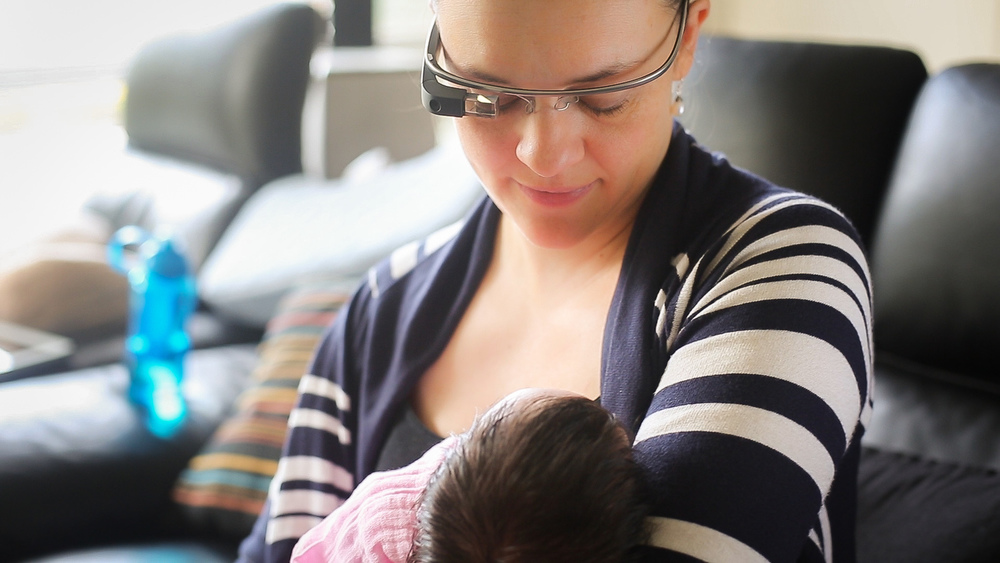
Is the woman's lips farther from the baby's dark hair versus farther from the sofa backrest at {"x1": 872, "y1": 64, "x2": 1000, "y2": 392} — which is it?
the sofa backrest at {"x1": 872, "y1": 64, "x2": 1000, "y2": 392}

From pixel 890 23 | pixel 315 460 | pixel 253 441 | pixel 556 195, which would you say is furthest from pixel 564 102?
pixel 890 23

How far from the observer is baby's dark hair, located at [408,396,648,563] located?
71 cm

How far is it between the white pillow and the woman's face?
113cm

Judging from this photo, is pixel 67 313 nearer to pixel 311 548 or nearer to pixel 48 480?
pixel 48 480

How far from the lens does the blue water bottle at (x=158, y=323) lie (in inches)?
86.4

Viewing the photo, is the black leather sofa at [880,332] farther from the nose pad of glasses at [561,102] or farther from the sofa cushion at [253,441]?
the nose pad of glasses at [561,102]

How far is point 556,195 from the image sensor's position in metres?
0.97

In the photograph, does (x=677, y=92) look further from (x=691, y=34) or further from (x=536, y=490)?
(x=536, y=490)

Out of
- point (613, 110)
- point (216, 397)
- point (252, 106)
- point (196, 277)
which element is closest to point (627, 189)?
point (613, 110)

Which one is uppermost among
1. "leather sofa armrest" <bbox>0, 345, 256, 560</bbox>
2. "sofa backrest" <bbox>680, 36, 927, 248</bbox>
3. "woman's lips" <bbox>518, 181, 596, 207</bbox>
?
"woman's lips" <bbox>518, 181, 596, 207</bbox>

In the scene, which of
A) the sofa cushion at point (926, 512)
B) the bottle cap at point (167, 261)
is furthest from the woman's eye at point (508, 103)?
the bottle cap at point (167, 261)

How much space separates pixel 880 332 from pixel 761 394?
3.30 feet

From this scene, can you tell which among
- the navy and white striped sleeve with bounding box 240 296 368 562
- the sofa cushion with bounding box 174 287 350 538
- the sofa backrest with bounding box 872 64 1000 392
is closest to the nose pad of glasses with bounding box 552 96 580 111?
the navy and white striped sleeve with bounding box 240 296 368 562

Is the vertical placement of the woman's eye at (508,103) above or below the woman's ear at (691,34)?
below
